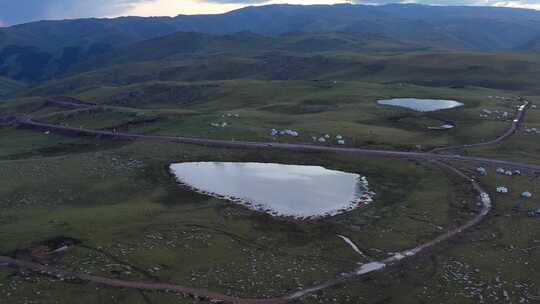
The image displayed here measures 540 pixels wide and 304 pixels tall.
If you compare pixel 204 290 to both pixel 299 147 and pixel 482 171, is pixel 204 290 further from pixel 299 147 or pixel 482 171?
pixel 299 147

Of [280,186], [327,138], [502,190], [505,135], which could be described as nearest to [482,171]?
[502,190]

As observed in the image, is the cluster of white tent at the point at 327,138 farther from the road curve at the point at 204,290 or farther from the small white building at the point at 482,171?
the road curve at the point at 204,290

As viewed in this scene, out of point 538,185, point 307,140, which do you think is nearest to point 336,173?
point 307,140

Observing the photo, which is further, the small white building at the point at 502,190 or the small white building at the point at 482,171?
the small white building at the point at 482,171

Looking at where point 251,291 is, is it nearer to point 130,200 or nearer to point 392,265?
point 392,265

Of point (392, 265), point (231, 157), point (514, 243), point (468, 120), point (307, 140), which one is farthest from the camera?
point (468, 120)

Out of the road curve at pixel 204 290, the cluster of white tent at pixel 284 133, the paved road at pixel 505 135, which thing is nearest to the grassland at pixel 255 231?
the road curve at pixel 204 290

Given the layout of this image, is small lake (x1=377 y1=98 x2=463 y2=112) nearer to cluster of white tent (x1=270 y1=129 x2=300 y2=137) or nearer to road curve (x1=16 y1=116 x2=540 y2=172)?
cluster of white tent (x1=270 y1=129 x2=300 y2=137)
